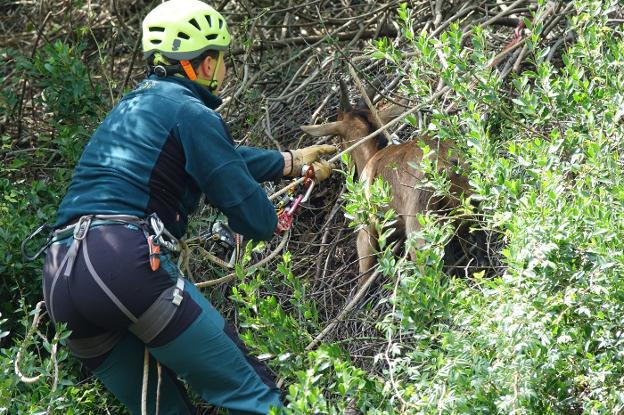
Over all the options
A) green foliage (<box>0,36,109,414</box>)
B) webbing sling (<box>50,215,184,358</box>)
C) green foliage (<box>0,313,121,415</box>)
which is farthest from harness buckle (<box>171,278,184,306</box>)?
green foliage (<box>0,36,109,414</box>)

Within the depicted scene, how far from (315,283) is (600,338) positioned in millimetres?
2809

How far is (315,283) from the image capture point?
654cm

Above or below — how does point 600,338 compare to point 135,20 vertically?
above

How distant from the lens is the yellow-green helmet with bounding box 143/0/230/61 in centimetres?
485

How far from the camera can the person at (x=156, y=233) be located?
4508 millimetres

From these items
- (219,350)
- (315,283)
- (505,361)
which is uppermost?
(505,361)

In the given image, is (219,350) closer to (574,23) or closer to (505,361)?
(505,361)

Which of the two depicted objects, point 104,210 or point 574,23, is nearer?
point 104,210

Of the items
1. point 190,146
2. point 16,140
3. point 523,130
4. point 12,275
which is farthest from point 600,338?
point 16,140

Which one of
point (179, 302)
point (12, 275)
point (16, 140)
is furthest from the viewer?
point (16, 140)

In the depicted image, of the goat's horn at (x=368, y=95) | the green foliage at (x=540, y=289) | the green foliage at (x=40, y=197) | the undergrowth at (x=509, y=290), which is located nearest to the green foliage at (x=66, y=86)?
the green foliage at (x=40, y=197)

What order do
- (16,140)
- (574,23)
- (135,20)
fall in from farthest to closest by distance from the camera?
(135,20) < (16,140) < (574,23)

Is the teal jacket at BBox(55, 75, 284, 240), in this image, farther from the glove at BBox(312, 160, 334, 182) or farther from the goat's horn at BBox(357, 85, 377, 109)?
the goat's horn at BBox(357, 85, 377, 109)

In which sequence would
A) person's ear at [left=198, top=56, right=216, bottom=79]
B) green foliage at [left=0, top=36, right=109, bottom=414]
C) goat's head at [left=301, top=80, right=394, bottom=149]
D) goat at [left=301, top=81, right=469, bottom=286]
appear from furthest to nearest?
goat's head at [left=301, top=80, right=394, bottom=149] → goat at [left=301, top=81, right=469, bottom=286] → green foliage at [left=0, top=36, right=109, bottom=414] → person's ear at [left=198, top=56, right=216, bottom=79]
